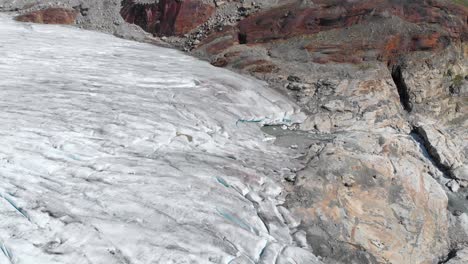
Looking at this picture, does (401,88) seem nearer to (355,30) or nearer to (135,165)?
(355,30)

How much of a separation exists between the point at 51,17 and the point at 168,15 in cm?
497

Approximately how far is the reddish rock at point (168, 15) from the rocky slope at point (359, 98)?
0.04 metres

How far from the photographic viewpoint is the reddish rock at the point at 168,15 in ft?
54.9

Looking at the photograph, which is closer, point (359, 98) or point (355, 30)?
point (359, 98)

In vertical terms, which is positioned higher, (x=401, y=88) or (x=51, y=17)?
(x=51, y=17)

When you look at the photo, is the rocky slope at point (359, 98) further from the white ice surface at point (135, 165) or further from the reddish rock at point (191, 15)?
the white ice surface at point (135, 165)

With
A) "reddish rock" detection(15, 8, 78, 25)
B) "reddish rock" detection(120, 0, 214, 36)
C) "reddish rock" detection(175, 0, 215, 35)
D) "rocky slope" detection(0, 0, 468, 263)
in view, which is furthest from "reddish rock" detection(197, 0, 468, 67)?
"reddish rock" detection(15, 8, 78, 25)

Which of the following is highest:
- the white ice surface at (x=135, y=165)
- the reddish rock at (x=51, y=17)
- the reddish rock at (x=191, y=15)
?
the reddish rock at (x=191, y=15)

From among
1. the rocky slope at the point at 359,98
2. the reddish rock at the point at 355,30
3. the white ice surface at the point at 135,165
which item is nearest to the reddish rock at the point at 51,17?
the rocky slope at the point at 359,98

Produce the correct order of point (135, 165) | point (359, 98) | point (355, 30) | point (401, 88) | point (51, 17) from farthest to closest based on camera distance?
point (51, 17) < point (355, 30) < point (401, 88) < point (359, 98) < point (135, 165)

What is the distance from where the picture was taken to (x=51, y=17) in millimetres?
18234

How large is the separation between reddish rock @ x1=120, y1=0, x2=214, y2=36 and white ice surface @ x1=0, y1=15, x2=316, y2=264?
4.45 meters

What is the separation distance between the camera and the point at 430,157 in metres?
10.3

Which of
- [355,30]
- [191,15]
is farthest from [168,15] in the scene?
[355,30]
